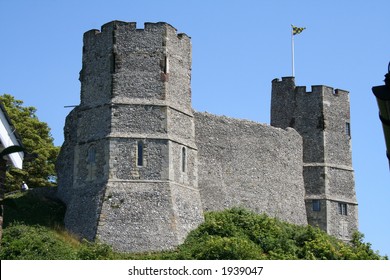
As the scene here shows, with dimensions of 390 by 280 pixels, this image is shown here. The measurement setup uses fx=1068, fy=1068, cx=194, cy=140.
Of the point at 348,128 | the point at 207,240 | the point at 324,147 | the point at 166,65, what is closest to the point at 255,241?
the point at 207,240

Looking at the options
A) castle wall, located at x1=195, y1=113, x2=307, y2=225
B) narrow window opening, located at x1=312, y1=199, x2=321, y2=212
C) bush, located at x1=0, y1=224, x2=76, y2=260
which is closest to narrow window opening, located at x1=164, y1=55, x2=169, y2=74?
castle wall, located at x1=195, y1=113, x2=307, y2=225

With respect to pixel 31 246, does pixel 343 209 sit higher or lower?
higher

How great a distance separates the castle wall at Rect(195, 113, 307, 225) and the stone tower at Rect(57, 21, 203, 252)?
1169 millimetres

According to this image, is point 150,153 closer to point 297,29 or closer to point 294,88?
point 294,88

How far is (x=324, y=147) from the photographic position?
4522cm

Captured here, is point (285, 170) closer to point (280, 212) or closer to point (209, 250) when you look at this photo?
point (280, 212)

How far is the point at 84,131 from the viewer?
3709 cm

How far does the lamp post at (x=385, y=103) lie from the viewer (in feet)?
30.6

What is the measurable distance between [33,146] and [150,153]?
14308 millimetres

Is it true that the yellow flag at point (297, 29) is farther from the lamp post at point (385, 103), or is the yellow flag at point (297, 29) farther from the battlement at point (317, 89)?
the lamp post at point (385, 103)

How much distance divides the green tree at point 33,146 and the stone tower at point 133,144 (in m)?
9.81

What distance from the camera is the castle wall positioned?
3912cm
